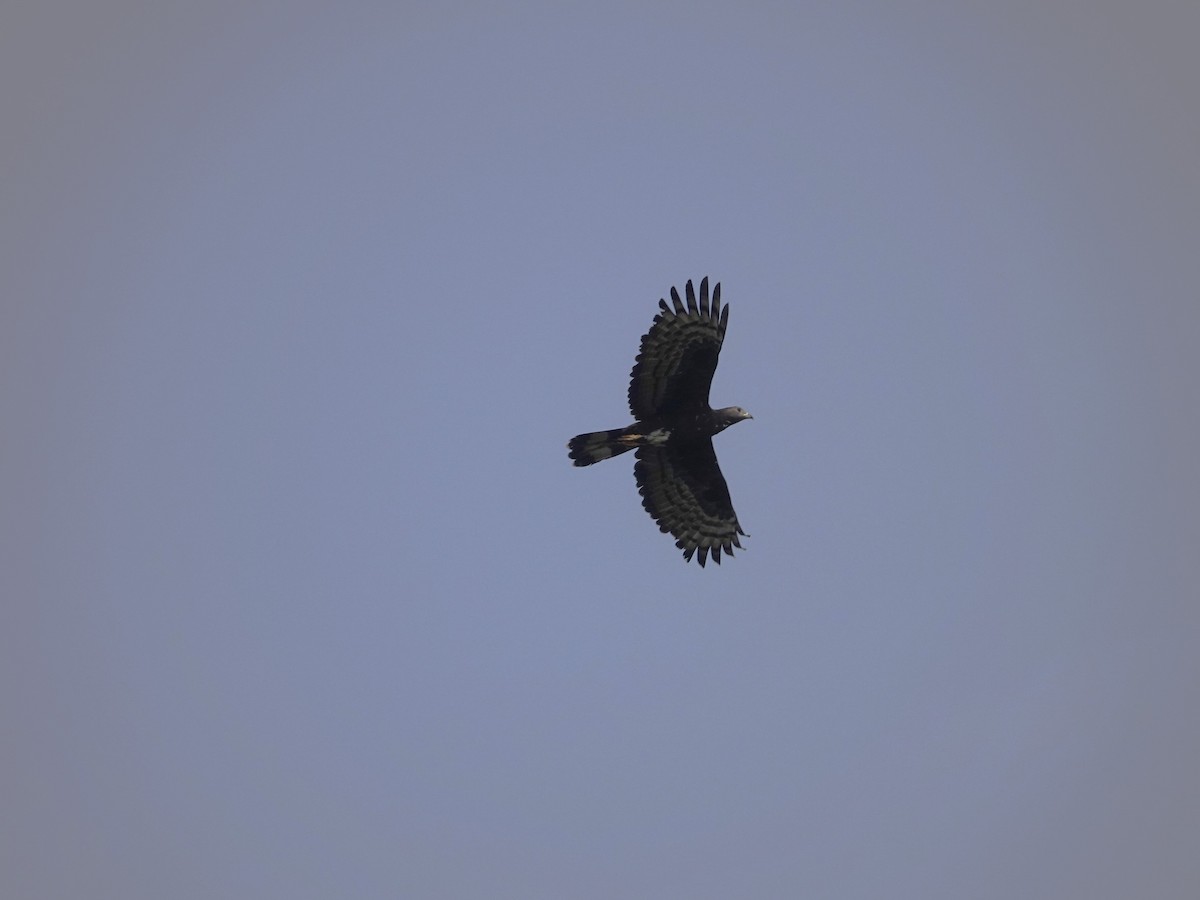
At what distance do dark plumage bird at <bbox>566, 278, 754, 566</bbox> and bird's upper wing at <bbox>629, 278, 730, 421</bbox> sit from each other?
2 cm

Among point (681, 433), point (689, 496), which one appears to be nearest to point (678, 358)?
point (681, 433)

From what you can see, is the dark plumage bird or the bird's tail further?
the bird's tail

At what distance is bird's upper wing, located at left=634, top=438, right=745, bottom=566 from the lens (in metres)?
32.3

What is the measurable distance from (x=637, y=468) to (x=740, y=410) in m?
Result: 2.65

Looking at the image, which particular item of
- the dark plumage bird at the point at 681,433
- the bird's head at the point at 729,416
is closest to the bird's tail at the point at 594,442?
the dark plumage bird at the point at 681,433

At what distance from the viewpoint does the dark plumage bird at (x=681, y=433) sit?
30.7 m

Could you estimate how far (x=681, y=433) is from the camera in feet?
104

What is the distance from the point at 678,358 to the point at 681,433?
168 centimetres

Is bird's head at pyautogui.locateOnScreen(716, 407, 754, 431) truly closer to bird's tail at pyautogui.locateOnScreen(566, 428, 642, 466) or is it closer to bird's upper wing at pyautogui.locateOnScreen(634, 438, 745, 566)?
bird's upper wing at pyautogui.locateOnScreen(634, 438, 745, 566)

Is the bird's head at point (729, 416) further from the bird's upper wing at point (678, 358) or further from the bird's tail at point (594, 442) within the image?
the bird's tail at point (594, 442)

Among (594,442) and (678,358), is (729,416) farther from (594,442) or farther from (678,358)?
(594,442)

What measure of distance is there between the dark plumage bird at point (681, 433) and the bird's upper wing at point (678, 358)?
0.07 ft

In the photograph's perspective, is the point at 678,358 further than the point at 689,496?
No

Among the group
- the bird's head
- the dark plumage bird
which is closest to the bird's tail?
the dark plumage bird
